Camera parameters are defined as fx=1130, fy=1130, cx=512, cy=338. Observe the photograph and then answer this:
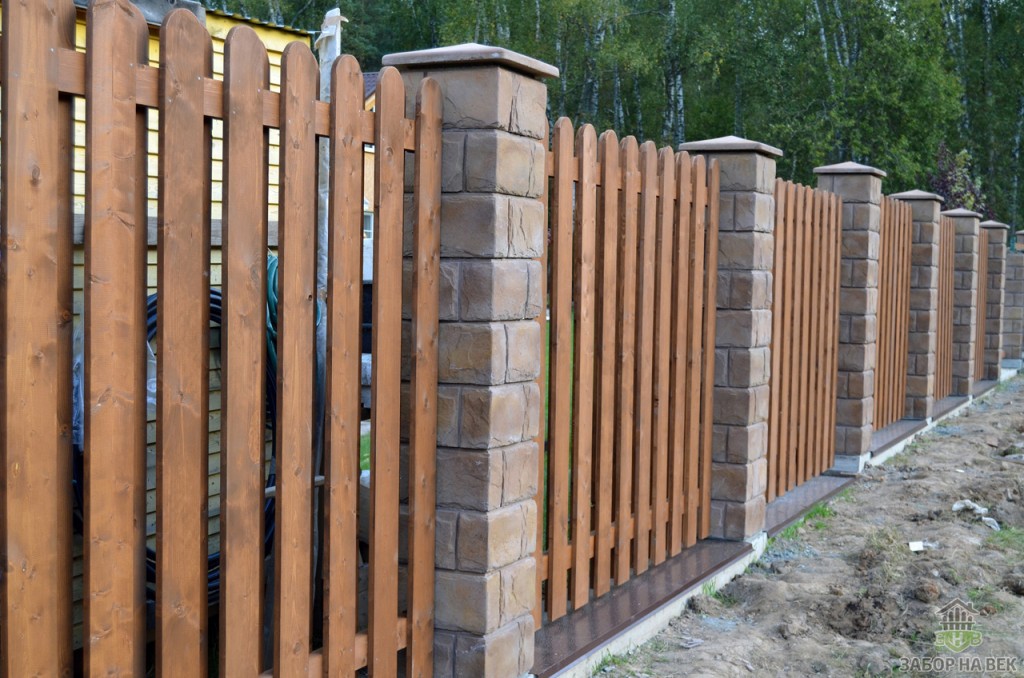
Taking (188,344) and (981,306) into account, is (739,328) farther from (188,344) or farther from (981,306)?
(981,306)

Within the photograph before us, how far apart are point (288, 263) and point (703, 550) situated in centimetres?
341

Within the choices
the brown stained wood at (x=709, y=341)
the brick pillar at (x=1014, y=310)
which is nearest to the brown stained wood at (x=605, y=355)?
the brown stained wood at (x=709, y=341)

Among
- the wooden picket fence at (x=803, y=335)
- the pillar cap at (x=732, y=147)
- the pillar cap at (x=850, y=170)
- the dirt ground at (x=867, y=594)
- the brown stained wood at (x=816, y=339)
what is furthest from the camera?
the pillar cap at (x=850, y=170)

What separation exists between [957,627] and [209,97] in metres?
3.92

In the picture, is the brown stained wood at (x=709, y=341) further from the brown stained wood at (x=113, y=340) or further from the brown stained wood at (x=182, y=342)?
the brown stained wood at (x=113, y=340)

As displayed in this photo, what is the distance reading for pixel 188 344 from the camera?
105 inches

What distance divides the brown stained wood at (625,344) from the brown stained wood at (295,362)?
2.01m

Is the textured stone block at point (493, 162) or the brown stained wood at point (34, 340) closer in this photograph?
the brown stained wood at point (34, 340)

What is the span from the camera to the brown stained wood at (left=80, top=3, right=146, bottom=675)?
7.95 ft

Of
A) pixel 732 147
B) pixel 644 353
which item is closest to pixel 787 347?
pixel 732 147

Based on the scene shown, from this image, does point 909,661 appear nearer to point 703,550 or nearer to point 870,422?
point 703,550

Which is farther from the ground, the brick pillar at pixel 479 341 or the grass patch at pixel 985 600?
the brick pillar at pixel 479 341

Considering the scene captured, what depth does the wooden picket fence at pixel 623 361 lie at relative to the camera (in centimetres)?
436

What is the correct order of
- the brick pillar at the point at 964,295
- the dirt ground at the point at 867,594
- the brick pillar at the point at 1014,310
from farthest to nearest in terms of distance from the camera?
the brick pillar at the point at 1014,310
the brick pillar at the point at 964,295
the dirt ground at the point at 867,594
